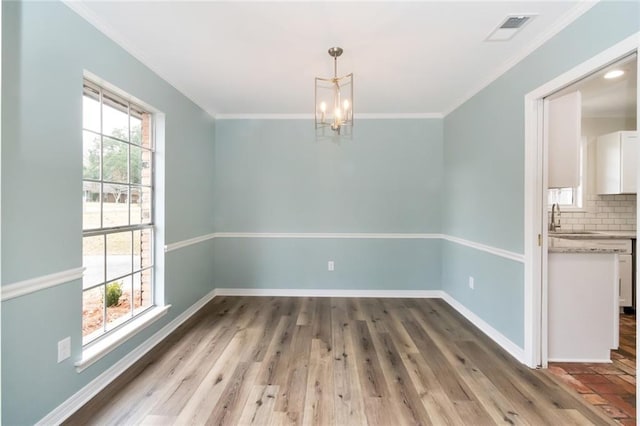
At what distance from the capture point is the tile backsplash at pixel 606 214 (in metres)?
3.96

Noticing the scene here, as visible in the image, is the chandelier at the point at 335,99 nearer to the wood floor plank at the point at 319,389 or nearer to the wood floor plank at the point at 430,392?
the wood floor plank at the point at 319,389

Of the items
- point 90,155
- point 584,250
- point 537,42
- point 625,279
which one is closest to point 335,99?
point 537,42

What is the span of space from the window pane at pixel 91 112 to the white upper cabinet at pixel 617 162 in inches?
218

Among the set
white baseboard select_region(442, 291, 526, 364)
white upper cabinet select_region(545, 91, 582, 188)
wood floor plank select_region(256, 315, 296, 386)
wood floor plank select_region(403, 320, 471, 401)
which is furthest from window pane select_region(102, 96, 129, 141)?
white baseboard select_region(442, 291, 526, 364)

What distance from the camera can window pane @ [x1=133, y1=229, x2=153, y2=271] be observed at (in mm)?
2574

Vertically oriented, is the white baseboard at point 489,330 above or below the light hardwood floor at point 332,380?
above

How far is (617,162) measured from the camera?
3.67 metres

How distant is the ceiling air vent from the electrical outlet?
137 inches

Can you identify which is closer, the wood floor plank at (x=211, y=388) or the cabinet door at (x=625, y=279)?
the wood floor plank at (x=211, y=388)

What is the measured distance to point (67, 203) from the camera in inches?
69.9

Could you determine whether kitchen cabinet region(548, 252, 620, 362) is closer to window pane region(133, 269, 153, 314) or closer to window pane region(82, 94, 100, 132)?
window pane region(133, 269, 153, 314)

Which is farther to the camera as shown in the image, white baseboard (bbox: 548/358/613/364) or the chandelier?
the chandelier

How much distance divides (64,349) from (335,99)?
2569 millimetres

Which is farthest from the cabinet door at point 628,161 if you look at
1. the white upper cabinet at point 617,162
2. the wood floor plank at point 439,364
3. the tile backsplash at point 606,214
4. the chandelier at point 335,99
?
the chandelier at point 335,99
